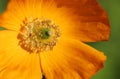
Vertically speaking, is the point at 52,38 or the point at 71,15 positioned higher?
the point at 71,15

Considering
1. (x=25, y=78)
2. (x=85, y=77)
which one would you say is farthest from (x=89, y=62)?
(x=25, y=78)

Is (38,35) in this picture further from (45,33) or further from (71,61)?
(71,61)

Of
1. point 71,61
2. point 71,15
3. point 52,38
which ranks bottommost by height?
point 71,61

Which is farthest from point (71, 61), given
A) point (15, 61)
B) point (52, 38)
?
point (15, 61)

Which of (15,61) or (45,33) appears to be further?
(45,33)

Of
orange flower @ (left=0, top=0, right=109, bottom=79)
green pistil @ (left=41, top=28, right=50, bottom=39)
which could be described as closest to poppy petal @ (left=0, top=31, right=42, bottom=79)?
orange flower @ (left=0, top=0, right=109, bottom=79)

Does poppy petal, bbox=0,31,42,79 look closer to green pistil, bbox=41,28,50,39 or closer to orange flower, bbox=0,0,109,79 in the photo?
orange flower, bbox=0,0,109,79

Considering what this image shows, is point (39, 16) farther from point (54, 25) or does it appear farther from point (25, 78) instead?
point (25, 78)
